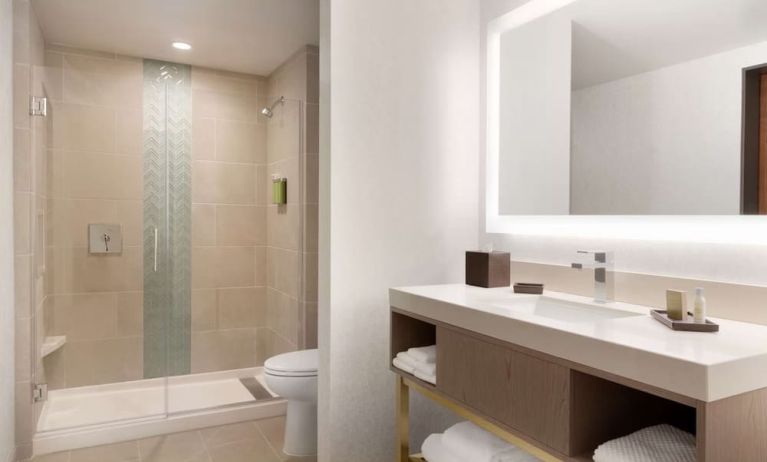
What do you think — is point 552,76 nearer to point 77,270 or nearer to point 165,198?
point 165,198

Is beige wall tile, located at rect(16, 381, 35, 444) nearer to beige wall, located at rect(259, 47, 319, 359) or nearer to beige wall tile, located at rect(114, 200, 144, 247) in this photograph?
beige wall tile, located at rect(114, 200, 144, 247)

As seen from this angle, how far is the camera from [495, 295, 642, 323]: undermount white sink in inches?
62.4

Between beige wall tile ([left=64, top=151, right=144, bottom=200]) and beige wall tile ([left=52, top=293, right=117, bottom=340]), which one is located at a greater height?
beige wall tile ([left=64, top=151, right=144, bottom=200])

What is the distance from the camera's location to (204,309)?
3291mm

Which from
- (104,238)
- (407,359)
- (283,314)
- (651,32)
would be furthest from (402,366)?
(104,238)

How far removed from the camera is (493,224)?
7.56ft

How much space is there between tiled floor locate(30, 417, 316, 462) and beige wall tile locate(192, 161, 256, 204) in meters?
1.38

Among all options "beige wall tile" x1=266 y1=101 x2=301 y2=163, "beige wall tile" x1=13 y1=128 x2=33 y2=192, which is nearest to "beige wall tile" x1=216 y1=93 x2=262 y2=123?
"beige wall tile" x1=266 y1=101 x2=301 y2=163

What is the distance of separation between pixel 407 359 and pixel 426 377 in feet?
0.40

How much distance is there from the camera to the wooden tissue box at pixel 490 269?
199 centimetres

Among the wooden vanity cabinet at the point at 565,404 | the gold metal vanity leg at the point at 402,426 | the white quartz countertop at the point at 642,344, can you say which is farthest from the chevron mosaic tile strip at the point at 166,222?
the wooden vanity cabinet at the point at 565,404

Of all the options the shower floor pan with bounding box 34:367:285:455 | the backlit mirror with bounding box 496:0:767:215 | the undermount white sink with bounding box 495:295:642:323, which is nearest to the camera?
the backlit mirror with bounding box 496:0:767:215

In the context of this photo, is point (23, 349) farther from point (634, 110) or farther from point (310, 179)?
point (634, 110)

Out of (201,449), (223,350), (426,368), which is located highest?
(426,368)
